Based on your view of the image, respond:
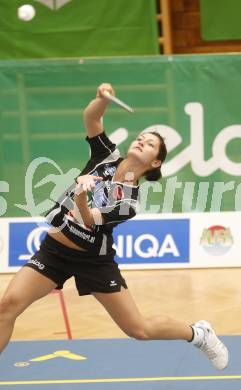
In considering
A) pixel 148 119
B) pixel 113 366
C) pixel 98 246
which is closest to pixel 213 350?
pixel 113 366

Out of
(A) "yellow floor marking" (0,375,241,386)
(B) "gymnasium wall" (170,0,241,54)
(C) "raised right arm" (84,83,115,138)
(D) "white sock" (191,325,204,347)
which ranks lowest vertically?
(A) "yellow floor marking" (0,375,241,386)

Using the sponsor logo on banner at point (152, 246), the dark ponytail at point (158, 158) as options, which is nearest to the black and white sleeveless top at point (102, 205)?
the dark ponytail at point (158, 158)

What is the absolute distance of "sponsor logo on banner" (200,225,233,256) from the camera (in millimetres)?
6844

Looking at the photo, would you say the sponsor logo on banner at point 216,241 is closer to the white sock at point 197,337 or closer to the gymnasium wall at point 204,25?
the white sock at point 197,337

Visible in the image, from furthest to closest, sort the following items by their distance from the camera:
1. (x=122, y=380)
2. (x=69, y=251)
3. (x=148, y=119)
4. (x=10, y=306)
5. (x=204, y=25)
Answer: (x=204, y=25)
(x=148, y=119)
(x=122, y=380)
(x=69, y=251)
(x=10, y=306)

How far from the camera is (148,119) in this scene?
23.1 ft

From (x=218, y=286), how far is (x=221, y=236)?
0.68 meters

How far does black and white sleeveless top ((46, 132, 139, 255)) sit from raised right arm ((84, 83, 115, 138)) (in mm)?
40

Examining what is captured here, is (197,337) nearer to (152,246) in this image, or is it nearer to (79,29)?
(152,246)

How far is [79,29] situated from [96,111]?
6.04 m

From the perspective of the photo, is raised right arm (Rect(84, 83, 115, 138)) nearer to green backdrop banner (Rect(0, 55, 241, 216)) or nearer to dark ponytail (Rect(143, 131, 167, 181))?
dark ponytail (Rect(143, 131, 167, 181))

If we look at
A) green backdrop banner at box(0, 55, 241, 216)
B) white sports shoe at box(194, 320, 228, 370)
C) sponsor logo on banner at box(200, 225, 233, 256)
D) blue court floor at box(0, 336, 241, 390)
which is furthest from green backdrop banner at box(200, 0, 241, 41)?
white sports shoe at box(194, 320, 228, 370)

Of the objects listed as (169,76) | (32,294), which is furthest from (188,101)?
(32,294)

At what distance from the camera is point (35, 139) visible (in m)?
7.08
